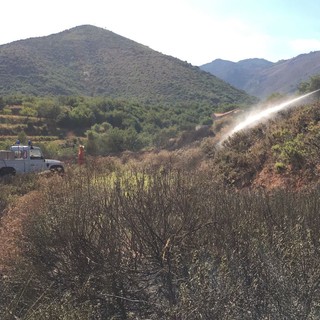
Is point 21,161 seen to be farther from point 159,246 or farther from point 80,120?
point 80,120

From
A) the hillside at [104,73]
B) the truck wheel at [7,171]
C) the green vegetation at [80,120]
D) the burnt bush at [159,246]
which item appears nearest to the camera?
the burnt bush at [159,246]

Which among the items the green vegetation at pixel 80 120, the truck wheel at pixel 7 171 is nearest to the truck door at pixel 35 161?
the truck wheel at pixel 7 171

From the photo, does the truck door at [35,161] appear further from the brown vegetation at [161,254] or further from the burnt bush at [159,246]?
the burnt bush at [159,246]

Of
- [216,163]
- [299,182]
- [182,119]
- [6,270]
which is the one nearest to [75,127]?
[182,119]

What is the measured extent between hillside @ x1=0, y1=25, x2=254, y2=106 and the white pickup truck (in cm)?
6968

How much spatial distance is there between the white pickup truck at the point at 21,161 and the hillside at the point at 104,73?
69.7 m

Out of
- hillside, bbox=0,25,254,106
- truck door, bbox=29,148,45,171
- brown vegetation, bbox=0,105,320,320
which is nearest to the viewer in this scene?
brown vegetation, bbox=0,105,320,320

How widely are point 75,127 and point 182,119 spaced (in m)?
15.8

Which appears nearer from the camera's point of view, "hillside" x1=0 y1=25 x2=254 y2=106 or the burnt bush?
the burnt bush

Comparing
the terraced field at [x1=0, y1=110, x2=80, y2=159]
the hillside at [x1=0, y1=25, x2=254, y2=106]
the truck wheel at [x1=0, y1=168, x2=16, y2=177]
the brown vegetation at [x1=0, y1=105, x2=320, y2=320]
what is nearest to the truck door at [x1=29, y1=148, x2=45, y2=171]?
the truck wheel at [x1=0, y1=168, x2=16, y2=177]

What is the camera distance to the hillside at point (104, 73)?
3755 inches

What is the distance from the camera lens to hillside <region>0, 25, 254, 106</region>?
95.4 metres

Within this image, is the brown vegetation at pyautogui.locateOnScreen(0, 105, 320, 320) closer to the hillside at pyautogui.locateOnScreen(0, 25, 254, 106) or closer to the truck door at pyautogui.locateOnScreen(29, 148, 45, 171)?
the truck door at pyautogui.locateOnScreen(29, 148, 45, 171)

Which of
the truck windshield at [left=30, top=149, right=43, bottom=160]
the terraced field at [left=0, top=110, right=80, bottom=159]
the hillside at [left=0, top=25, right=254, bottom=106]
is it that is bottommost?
the terraced field at [left=0, top=110, right=80, bottom=159]
